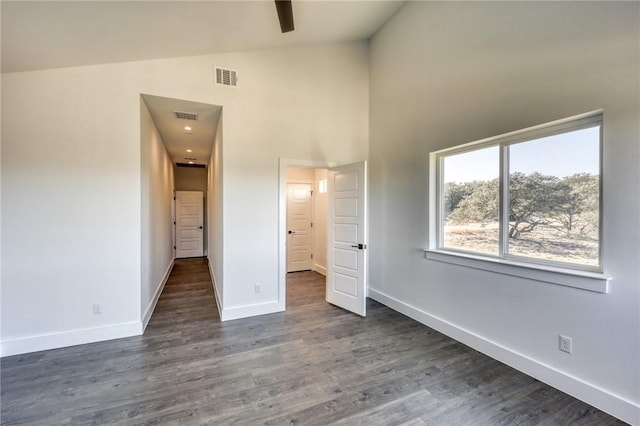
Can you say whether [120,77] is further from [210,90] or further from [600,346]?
[600,346]

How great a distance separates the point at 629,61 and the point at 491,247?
1.72 metres

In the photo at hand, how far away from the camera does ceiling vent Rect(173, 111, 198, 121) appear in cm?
364

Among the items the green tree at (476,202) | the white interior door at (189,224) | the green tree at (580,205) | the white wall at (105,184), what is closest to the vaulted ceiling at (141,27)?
the white wall at (105,184)

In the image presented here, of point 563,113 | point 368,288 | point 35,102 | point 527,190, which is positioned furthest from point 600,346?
point 35,102

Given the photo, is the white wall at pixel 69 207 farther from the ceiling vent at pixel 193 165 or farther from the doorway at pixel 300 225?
the ceiling vent at pixel 193 165

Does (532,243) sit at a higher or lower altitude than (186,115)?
lower

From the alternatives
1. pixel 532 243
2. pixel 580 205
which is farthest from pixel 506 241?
pixel 580 205

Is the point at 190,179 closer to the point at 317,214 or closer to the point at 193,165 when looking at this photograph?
the point at 193,165

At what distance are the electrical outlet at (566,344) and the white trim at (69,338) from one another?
13.3 ft

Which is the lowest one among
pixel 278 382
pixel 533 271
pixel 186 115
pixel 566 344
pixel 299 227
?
pixel 278 382

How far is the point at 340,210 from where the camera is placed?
13.1 feet

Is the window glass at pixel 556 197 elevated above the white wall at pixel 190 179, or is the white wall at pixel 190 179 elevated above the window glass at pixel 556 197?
the white wall at pixel 190 179

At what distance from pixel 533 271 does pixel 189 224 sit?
8.27 meters

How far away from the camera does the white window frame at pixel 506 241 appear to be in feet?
6.57
